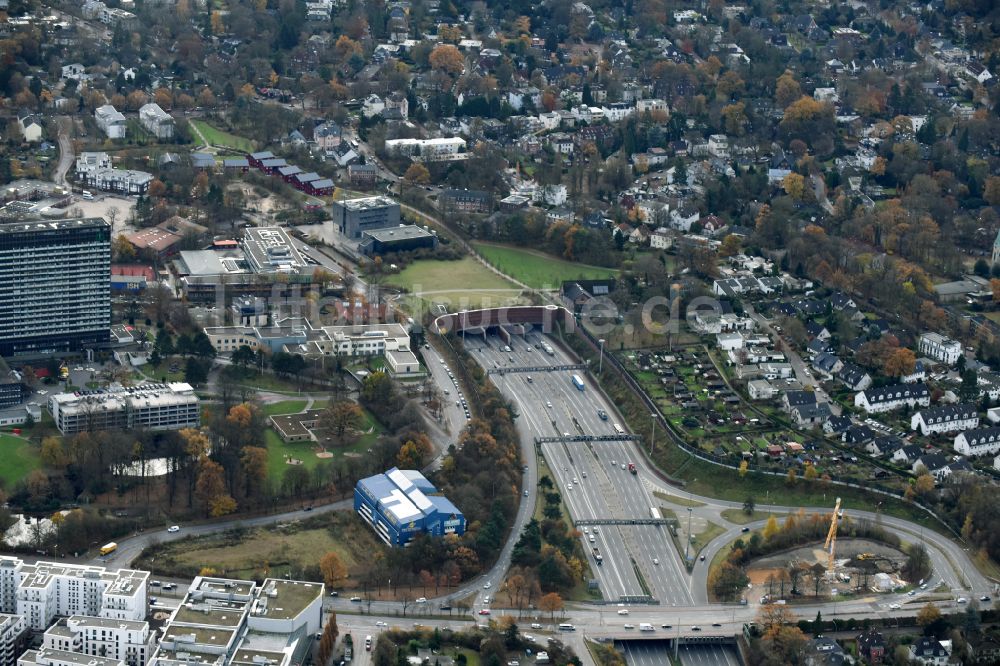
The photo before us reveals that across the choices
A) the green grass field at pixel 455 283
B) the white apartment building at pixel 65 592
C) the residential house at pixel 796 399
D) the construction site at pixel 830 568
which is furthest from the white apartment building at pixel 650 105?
the white apartment building at pixel 65 592

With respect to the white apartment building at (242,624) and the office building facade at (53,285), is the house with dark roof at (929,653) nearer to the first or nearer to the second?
the white apartment building at (242,624)

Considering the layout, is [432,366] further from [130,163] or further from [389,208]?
[130,163]

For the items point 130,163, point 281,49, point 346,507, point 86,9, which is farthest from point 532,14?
point 346,507

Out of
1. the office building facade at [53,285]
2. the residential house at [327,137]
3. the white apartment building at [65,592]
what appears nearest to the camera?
the white apartment building at [65,592]

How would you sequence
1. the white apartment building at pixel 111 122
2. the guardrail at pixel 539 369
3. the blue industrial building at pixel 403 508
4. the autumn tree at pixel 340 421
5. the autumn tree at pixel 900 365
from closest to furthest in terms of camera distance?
the blue industrial building at pixel 403 508 → the autumn tree at pixel 340 421 → the autumn tree at pixel 900 365 → the guardrail at pixel 539 369 → the white apartment building at pixel 111 122

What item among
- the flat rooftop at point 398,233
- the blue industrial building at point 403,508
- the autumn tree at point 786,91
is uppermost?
the autumn tree at point 786,91

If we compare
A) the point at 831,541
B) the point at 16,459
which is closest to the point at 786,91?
the point at 831,541

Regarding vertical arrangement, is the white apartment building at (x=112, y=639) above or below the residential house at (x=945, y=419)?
below
